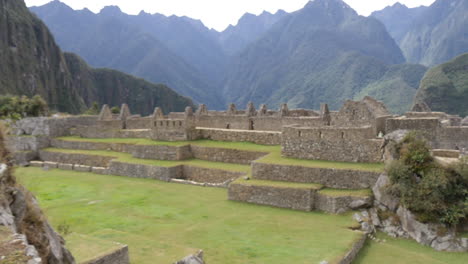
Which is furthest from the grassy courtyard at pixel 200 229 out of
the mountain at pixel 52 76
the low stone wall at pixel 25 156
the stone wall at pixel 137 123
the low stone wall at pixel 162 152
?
the mountain at pixel 52 76

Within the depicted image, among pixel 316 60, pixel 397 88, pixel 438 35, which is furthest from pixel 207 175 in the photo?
A: pixel 438 35

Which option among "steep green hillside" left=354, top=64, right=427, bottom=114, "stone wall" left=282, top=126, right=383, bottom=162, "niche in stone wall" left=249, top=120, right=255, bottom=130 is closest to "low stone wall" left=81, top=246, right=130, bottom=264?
"stone wall" left=282, top=126, right=383, bottom=162

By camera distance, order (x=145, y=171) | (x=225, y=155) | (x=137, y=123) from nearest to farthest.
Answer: (x=145, y=171) → (x=225, y=155) → (x=137, y=123)

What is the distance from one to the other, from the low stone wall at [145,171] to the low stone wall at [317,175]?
17.6 ft

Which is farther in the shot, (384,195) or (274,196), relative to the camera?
(274,196)

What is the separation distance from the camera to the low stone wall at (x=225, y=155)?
65.2 feet

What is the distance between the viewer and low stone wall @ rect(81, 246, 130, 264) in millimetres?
7586

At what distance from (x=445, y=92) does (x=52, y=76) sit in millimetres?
136414

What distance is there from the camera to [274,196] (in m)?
14.8

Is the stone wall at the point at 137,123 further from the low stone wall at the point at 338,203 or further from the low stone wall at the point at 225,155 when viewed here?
the low stone wall at the point at 338,203

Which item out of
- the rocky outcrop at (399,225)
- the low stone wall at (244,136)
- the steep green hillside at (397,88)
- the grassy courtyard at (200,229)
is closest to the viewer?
the grassy courtyard at (200,229)

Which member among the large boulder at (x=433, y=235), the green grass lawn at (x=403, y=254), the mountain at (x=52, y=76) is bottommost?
the green grass lawn at (x=403, y=254)

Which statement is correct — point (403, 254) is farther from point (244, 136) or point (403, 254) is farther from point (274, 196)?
point (244, 136)

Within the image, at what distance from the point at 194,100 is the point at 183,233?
173664 mm
